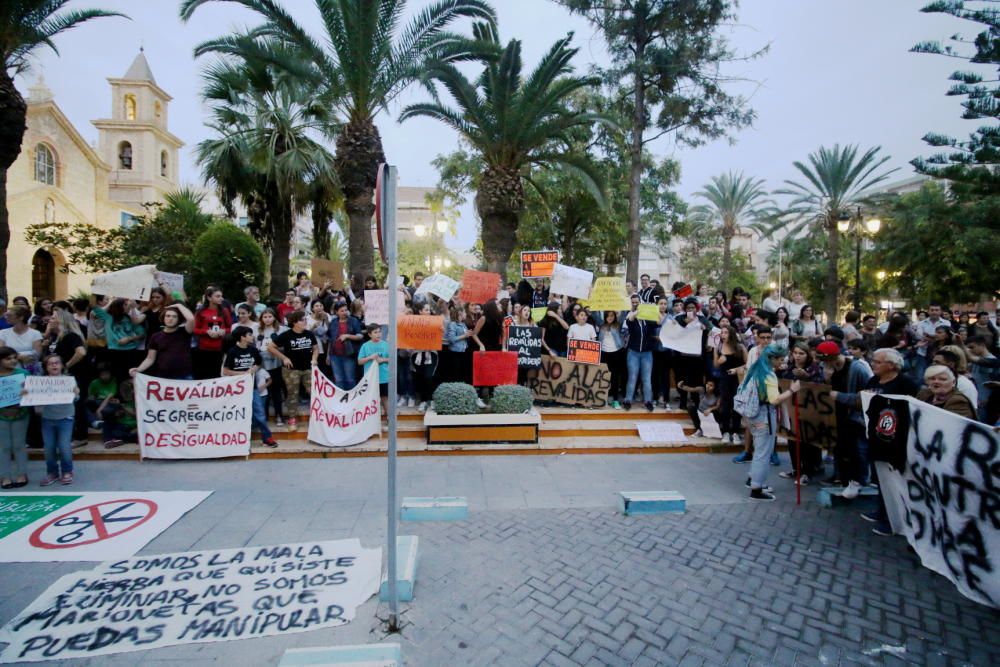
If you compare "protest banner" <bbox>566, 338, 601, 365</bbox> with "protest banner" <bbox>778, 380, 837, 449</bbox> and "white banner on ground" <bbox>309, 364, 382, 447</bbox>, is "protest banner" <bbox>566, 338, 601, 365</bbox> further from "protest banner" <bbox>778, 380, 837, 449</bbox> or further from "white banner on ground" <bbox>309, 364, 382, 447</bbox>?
"white banner on ground" <bbox>309, 364, 382, 447</bbox>

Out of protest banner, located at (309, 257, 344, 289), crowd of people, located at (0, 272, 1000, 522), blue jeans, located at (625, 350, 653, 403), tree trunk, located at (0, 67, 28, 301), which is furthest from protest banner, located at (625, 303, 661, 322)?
tree trunk, located at (0, 67, 28, 301)

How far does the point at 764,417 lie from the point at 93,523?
7210 mm

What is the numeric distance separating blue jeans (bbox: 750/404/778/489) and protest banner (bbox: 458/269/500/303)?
18.0 feet

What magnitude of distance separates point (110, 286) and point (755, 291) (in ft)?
188

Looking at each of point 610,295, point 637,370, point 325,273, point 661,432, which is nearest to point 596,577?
point 661,432

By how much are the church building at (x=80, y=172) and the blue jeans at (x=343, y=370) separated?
14.0 metres

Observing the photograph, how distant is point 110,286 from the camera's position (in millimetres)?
7598

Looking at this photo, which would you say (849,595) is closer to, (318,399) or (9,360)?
(318,399)

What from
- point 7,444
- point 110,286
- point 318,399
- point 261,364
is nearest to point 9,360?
point 7,444

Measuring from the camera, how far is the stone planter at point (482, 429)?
25.2 feet

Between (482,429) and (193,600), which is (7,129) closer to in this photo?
(482,429)

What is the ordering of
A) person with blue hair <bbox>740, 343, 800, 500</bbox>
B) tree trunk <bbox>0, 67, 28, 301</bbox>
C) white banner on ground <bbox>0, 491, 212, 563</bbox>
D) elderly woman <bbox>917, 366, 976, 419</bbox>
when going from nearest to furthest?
elderly woman <bbox>917, 366, 976, 419</bbox> → white banner on ground <bbox>0, 491, 212, 563</bbox> → person with blue hair <bbox>740, 343, 800, 500</bbox> → tree trunk <bbox>0, 67, 28, 301</bbox>

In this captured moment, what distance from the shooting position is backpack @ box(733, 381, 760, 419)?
20.0 ft

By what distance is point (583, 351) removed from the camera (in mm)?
9109
